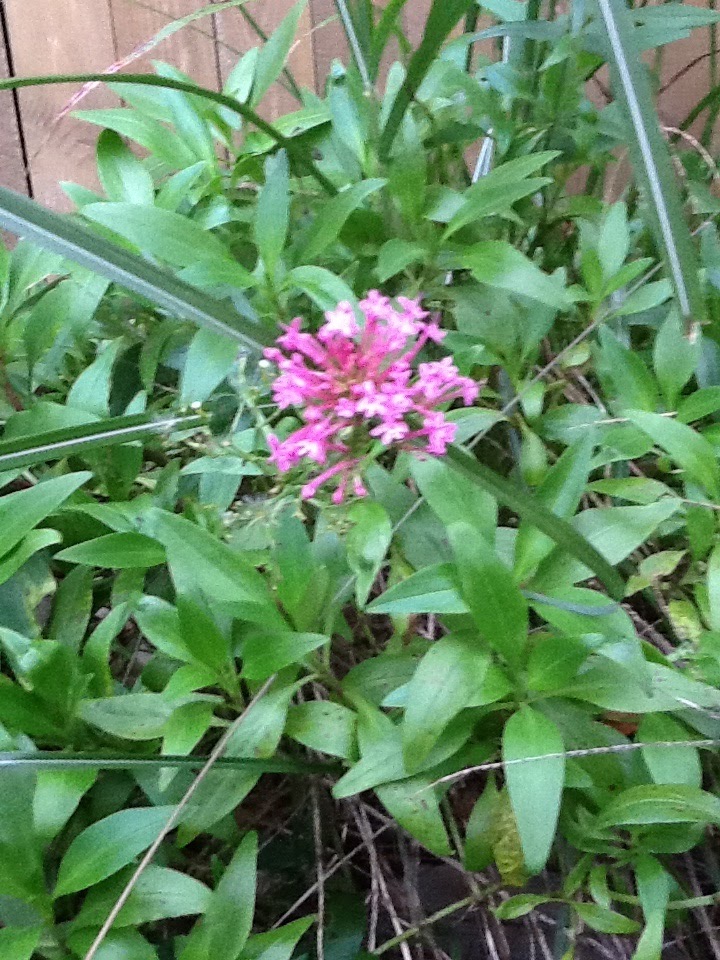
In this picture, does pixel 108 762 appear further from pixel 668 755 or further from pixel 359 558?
pixel 668 755

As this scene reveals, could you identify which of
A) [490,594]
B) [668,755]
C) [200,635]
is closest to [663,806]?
[668,755]

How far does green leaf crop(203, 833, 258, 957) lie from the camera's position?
14.8 inches

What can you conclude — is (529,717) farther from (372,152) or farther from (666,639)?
(372,152)

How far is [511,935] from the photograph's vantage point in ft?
1.76

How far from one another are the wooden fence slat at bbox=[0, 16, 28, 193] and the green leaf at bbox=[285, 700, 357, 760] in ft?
3.21

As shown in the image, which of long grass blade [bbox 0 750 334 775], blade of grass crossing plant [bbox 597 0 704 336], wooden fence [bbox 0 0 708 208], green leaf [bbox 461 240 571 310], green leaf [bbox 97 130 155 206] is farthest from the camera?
wooden fence [bbox 0 0 708 208]

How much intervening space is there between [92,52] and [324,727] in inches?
40.9

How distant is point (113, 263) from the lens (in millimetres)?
300

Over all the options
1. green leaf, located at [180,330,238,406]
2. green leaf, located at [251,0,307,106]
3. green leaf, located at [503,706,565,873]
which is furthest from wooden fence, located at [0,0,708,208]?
green leaf, located at [503,706,565,873]

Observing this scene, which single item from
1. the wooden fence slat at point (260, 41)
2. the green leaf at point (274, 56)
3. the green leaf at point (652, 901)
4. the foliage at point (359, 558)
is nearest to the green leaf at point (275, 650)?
the foliage at point (359, 558)

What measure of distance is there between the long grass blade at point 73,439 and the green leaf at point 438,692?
19 cm

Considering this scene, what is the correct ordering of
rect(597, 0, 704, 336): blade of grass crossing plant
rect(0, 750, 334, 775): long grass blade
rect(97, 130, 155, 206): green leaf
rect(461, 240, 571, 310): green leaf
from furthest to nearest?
rect(97, 130, 155, 206): green leaf, rect(461, 240, 571, 310): green leaf, rect(0, 750, 334, 775): long grass blade, rect(597, 0, 704, 336): blade of grass crossing plant

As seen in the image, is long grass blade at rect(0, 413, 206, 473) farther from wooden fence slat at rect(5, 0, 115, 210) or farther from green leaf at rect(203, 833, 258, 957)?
wooden fence slat at rect(5, 0, 115, 210)

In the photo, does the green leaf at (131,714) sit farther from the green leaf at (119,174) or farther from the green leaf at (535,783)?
the green leaf at (119,174)
